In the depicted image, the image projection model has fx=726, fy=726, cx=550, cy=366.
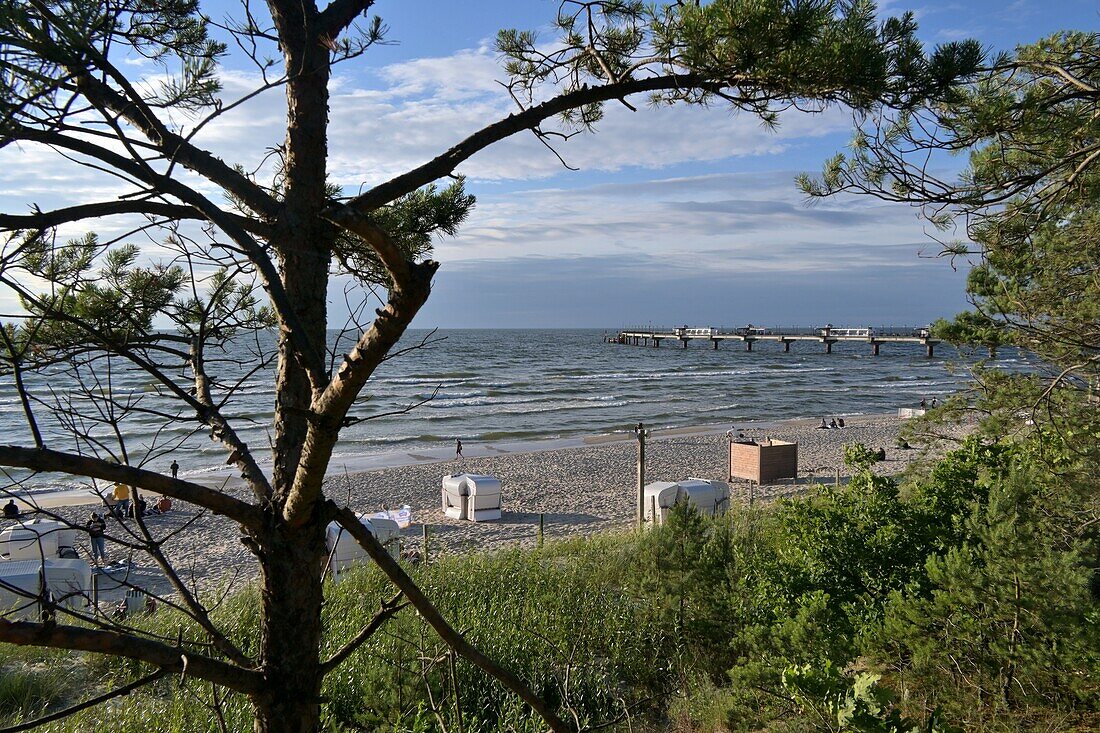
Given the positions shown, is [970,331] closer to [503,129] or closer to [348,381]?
[503,129]

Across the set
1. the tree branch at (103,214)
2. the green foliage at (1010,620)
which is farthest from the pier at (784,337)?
the tree branch at (103,214)

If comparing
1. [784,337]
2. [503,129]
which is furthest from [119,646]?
[784,337]

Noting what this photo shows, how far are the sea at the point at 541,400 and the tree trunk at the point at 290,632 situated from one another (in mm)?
388

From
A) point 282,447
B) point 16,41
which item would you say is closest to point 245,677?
point 282,447

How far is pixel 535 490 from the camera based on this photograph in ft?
58.9

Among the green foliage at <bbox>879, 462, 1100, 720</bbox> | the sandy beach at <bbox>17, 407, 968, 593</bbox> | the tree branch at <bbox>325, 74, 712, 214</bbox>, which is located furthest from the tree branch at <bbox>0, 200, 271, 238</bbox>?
the sandy beach at <bbox>17, 407, 968, 593</bbox>

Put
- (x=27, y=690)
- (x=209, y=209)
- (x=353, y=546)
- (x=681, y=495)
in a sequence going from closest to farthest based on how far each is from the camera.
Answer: (x=209, y=209)
(x=27, y=690)
(x=353, y=546)
(x=681, y=495)

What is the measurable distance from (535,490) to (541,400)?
809 inches

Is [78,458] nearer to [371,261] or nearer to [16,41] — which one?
[16,41]

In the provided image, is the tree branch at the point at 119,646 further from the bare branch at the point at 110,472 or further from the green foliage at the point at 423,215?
the green foliage at the point at 423,215

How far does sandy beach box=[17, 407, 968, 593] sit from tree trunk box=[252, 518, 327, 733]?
7.17 meters

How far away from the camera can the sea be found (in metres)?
22.3

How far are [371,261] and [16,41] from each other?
174 centimetres

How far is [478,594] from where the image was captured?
19.9 feet
